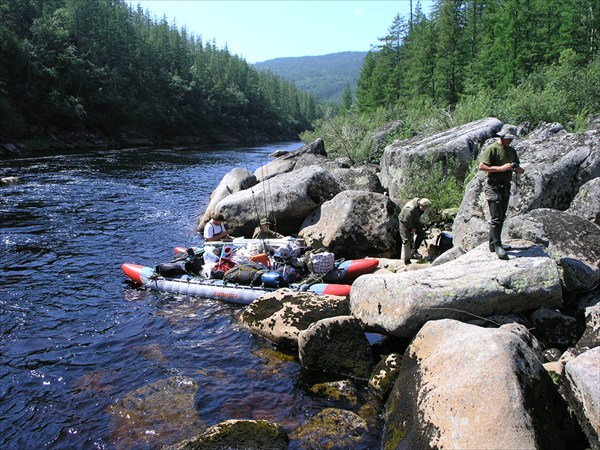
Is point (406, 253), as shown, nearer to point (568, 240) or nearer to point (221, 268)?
point (568, 240)

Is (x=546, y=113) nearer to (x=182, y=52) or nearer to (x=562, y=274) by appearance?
→ (x=562, y=274)

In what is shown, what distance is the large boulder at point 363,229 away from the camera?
41.7ft

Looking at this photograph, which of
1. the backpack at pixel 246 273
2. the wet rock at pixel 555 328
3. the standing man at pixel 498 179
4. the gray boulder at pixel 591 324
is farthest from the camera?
the backpack at pixel 246 273

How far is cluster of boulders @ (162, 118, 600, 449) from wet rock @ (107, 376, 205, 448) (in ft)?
2.77

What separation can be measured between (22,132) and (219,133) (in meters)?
44.4

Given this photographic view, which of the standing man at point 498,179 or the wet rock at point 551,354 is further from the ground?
the standing man at point 498,179

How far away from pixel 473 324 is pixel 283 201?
8954 mm

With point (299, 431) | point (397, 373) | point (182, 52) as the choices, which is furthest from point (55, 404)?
point (182, 52)

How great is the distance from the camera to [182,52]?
331 feet

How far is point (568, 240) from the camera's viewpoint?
8.26 metres

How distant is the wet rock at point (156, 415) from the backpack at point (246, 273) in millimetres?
3651

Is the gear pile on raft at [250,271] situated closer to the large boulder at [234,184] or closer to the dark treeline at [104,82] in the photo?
the large boulder at [234,184]

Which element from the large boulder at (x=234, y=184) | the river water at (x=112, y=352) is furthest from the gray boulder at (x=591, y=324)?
the large boulder at (x=234, y=184)

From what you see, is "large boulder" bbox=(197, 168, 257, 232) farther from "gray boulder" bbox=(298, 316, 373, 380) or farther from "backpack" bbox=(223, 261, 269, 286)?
"gray boulder" bbox=(298, 316, 373, 380)
